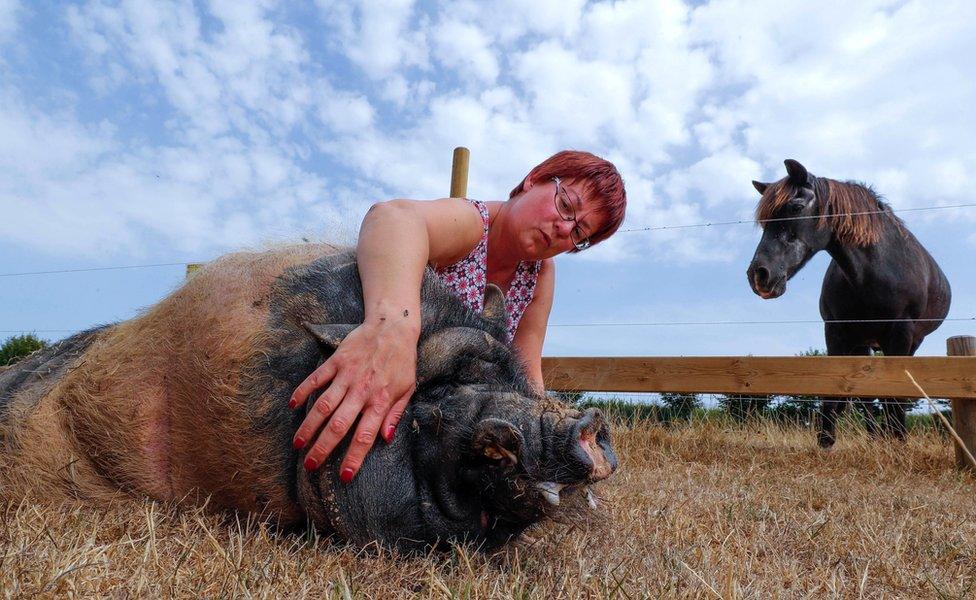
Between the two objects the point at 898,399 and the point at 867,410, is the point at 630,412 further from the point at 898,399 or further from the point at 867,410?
the point at 898,399

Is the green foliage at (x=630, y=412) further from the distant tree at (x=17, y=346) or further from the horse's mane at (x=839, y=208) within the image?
the distant tree at (x=17, y=346)

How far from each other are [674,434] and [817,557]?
138 inches

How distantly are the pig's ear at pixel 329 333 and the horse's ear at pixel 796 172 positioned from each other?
5317 mm

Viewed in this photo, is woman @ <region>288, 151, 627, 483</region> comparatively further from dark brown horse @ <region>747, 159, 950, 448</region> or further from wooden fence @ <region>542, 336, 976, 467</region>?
dark brown horse @ <region>747, 159, 950, 448</region>

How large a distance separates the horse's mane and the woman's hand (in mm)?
5308

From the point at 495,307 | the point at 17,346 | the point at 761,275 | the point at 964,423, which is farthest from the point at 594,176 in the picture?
the point at 17,346

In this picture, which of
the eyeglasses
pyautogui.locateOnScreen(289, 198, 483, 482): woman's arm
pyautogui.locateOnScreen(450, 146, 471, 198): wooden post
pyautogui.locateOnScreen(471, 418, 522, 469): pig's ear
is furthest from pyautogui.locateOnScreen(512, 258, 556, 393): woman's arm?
pyautogui.locateOnScreen(450, 146, 471, 198): wooden post

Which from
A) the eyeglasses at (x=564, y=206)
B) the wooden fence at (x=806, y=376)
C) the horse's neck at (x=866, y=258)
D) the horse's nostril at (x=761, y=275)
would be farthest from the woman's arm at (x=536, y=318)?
the horse's neck at (x=866, y=258)

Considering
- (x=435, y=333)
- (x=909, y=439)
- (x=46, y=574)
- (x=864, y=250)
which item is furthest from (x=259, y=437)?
(x=864, y=250)

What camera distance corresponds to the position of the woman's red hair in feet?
8.42

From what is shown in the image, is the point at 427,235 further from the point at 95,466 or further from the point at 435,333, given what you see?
the point at 95,466

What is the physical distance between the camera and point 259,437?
5.90ft

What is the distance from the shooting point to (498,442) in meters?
1.55

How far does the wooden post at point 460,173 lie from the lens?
6.07m
